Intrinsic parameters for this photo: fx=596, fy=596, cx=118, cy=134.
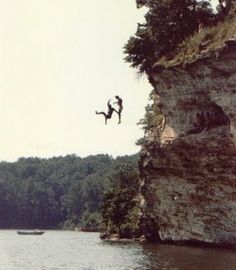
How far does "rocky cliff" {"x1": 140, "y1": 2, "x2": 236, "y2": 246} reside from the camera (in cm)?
3309

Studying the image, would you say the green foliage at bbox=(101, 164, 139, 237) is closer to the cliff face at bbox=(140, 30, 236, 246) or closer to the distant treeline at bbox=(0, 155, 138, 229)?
the cliff face at bbox=(140, 30, 236, 246)

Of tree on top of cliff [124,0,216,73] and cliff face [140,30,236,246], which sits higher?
tree on top of cliff [124,0,216,73]

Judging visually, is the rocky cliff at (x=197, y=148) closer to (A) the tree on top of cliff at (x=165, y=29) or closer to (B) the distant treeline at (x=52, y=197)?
(A) the tree on top of cliff at (x=165, y=29)

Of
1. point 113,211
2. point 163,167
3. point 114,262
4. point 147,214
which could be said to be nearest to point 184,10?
point 163,167

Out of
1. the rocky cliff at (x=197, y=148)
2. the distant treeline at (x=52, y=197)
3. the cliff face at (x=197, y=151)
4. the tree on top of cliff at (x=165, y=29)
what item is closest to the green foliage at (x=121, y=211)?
the rocky cliff at (x=197, y=148)

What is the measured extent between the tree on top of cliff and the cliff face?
1.78m

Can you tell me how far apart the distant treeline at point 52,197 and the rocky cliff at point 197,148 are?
243 ft

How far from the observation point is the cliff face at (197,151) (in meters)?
33.2

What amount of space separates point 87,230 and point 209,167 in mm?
77809

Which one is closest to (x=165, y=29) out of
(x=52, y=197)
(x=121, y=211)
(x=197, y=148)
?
(x=197, y=148)

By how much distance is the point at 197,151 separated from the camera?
1383 inches

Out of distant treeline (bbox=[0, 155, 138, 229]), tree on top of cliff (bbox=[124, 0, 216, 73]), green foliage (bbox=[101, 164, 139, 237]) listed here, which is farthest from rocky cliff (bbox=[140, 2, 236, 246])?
distant treeline (bbox=[0, 155, 138, 229])

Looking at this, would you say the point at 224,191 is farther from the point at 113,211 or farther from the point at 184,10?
the point at 113,211

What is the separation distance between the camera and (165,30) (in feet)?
124
